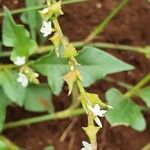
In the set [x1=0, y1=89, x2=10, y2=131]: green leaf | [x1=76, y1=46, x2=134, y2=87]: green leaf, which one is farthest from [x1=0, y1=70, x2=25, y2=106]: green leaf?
[x1=76, y1=46, x2=134, y2=87]: green leaf

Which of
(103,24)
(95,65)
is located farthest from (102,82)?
(95,65)

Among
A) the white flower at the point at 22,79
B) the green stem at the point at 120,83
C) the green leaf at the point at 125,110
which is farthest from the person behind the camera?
the green stem at the point at 120,83

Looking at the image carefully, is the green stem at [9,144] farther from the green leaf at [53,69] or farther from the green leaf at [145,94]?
the green leaf at [145,94]

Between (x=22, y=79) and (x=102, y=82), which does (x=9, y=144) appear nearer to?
(x=22, y=79)

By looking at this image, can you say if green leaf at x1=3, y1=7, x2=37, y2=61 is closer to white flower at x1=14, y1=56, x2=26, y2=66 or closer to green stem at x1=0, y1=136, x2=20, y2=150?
white flower at x1=14, y1=56, x2=26, y2=66

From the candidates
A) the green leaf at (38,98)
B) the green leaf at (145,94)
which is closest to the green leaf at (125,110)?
the green leaf at (145,94)
